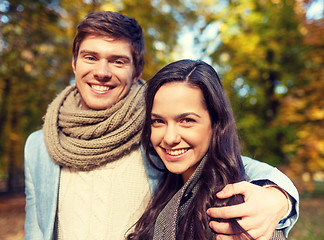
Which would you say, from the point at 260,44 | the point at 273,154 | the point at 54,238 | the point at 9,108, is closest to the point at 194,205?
the point at 54,238

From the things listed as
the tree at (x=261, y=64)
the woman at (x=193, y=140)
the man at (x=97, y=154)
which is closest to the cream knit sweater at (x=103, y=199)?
the man at (x=97, y=154)

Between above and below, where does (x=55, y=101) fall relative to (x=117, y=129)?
above

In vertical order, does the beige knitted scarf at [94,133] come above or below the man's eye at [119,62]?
below

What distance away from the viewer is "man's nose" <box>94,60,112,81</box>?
1.98 meters

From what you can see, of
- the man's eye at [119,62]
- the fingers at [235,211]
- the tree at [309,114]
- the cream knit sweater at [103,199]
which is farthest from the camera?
the tree at [309,114]

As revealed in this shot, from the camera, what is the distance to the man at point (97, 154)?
1.95 meters

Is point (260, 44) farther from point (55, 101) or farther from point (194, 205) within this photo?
point (194, 205)

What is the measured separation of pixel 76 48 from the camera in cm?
220

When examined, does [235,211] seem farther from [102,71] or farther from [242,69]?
[242,69]

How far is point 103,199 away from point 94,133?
1.43ft

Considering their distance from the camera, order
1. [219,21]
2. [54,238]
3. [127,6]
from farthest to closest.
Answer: [219,21], [127,6], [54,238]

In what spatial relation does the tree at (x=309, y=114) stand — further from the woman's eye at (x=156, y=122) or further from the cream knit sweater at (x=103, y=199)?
the woman's eye at (x=156, y=122)

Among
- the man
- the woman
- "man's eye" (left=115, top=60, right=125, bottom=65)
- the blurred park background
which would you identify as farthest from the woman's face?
the blurred park background

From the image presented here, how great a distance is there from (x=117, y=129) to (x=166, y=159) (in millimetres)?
569
